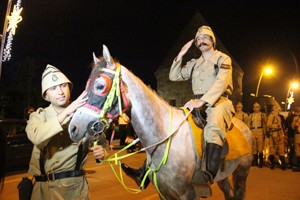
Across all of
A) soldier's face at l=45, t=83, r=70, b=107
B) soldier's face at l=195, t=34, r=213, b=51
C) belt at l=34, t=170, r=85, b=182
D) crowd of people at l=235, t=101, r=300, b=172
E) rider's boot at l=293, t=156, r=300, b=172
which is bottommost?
rider's boot at l=293, t=156, r=300, b=172

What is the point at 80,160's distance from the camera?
2.92 m

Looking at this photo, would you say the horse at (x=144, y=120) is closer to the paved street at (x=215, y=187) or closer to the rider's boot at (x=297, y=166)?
the paved street at (x=215, y=187)

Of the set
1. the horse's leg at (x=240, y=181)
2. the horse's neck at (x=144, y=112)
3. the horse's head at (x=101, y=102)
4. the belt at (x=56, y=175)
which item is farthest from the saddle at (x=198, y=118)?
the belt at (x=56, y=175)

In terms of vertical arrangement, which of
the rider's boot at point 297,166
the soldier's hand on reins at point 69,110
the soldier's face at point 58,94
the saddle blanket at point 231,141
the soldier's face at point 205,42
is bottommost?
the rider's boot at point 297,166

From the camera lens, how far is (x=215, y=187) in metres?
6.94

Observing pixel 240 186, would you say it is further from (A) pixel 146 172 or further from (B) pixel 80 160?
(B) pixel 80 160

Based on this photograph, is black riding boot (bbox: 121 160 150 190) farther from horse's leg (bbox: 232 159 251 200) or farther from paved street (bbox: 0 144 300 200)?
paved street (bbox: 0 144 300 200)

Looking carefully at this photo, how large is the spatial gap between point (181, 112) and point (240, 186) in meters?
1.95

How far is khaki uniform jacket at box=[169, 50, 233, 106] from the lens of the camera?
3393 millimetres

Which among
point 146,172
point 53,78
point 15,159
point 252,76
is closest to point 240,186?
point 146,172

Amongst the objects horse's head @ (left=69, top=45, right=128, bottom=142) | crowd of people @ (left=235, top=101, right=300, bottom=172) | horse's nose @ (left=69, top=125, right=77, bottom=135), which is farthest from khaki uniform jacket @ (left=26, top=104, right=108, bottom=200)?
crowd of people @ (left=235, top=101, right=300, bottom=172)

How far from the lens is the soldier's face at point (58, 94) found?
290cm

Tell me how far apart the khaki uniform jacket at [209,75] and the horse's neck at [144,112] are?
0.76m

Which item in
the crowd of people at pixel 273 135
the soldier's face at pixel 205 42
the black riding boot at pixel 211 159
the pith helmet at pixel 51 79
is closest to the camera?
the pith helmet at pixel 51 79
